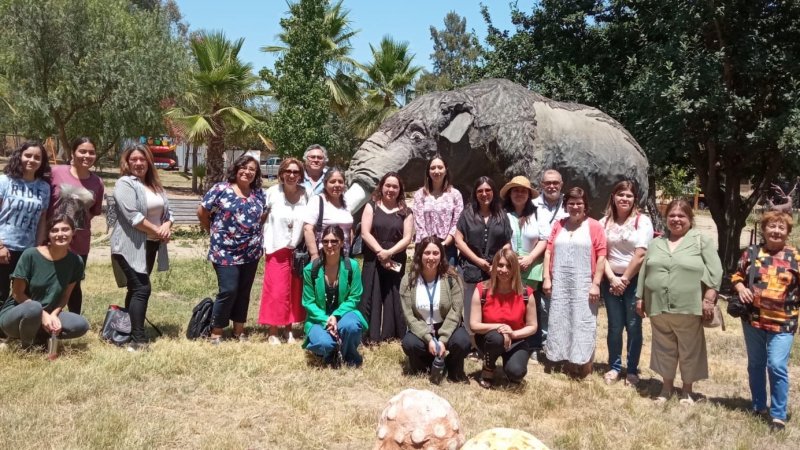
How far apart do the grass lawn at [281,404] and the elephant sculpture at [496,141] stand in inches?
89.3

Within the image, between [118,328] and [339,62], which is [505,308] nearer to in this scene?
[118,328]

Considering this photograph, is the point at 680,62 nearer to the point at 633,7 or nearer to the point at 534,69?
the point at 633,7

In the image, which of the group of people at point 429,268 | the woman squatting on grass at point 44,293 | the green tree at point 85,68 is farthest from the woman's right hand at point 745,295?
the green tree at point 85,68

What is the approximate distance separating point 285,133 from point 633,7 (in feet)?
28.1

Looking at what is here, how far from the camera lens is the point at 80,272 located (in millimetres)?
4848

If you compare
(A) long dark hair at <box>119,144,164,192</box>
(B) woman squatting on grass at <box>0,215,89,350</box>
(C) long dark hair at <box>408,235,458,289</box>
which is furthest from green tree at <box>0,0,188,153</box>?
(C) long dark hair at <box>408,235,458,289</box>

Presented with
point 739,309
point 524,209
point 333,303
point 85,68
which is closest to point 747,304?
point 739,309

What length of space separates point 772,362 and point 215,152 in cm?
1560

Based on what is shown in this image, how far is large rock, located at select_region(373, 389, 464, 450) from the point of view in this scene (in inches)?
109

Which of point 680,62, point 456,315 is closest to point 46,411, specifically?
point 456,315

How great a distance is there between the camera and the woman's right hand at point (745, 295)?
13.0 feet

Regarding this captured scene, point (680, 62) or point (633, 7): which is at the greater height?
point (633, 7)

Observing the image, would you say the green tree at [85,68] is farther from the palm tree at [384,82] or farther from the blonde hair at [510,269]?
the blonde hair at [510,269]

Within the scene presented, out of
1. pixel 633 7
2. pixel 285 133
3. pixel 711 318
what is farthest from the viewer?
pixel 285 133
